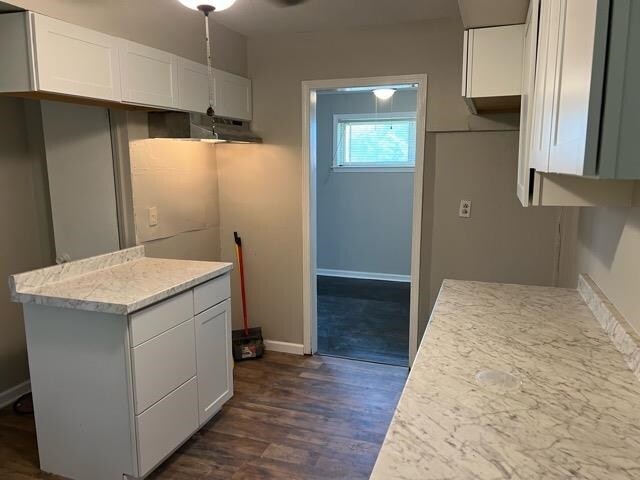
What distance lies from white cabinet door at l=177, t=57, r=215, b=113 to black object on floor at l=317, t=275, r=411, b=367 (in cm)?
214

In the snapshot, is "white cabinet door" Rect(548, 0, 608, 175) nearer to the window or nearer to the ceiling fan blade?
the ceiling fan blade

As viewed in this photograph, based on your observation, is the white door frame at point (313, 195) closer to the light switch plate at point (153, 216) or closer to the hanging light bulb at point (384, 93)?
the light switch plate at point (153, 216)

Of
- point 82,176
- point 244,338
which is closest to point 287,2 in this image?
point 82,176

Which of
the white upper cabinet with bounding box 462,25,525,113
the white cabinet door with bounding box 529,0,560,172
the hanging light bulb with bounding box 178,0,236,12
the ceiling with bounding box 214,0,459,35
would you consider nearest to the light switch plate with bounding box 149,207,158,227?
the hanging light bulb with bounding box 178,0,236,12

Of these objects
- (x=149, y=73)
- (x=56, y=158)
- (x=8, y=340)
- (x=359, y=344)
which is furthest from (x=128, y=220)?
(x=359, y=344)

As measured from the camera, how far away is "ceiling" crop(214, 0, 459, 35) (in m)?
2.79

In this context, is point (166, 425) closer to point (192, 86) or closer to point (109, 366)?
point (109, 366)

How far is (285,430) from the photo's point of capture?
8.63 ft

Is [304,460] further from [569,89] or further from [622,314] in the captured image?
[569,89]

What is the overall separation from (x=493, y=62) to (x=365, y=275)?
14.5 ft

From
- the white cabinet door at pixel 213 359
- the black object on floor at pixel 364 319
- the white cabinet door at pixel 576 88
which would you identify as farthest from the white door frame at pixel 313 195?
the white cabinet door at pixel 576 88

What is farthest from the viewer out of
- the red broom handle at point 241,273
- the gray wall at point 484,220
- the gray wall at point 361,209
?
the gray wall at point 361,209

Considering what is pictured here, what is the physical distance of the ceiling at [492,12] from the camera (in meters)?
1.63

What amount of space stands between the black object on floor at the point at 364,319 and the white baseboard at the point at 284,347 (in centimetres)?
19
